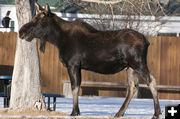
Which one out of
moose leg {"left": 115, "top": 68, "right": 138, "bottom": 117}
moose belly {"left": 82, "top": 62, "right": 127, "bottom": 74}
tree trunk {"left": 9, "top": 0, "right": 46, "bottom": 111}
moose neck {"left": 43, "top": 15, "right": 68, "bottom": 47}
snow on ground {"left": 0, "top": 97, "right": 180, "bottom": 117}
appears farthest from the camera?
snow on ground {"left": 0, "top": 97, "right": 180, "bottom": 117}

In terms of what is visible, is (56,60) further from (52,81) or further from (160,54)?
(160,54)

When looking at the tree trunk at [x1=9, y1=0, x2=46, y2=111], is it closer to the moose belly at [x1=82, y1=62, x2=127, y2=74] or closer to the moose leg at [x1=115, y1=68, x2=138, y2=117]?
the moose belly at [x1=82, y1=62, x2=127, y2=74]

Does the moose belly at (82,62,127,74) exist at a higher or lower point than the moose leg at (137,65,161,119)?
higher

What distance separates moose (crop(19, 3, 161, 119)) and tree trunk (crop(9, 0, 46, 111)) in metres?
1.53

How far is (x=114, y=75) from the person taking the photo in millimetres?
19250

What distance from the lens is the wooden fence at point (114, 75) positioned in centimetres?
1917

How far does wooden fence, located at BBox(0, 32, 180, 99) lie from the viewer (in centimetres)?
1917

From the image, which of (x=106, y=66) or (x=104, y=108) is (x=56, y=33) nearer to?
(x=106, y=66)

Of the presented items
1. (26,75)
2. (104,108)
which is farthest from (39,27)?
(104,108)

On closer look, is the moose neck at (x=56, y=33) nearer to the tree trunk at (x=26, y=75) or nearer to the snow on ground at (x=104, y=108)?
the tree trunk at (x=26, y=75)

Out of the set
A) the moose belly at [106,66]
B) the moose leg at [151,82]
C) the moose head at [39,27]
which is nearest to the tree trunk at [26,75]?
the moose head at [39,27]

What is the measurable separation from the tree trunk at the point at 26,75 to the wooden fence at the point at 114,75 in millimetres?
7574

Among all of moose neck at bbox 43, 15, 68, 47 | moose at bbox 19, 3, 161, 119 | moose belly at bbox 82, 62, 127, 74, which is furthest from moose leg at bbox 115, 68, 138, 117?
moose neck at bbox 43, 15, 68, 47

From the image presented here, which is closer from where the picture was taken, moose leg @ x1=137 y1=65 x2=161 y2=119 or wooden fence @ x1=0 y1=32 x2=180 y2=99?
moose leg @ x1=137 y1=65 x2=161 y2=119
